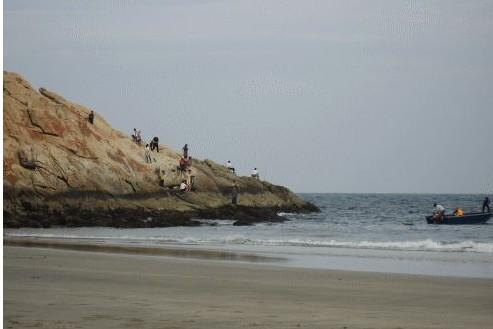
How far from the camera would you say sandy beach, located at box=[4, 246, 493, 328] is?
7.99 metres

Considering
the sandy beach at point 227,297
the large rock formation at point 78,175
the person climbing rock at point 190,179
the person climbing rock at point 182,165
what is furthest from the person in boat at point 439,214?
the sandy beach at point 227,297

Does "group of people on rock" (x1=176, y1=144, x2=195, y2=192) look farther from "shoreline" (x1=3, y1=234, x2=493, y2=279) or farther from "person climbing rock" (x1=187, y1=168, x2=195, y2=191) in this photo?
"shoreline" (x1=3, y1=234, x2=493, y2=279)

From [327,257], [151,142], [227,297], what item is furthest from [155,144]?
[227,297]

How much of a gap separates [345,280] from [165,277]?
266 cm

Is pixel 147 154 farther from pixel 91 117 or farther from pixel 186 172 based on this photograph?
pixel 91 117

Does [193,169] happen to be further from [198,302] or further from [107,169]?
[198,302]

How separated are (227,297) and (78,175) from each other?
27.5 meters

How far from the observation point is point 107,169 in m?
38.0

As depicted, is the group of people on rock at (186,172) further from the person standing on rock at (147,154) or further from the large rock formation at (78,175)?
the person standing on rock at (147,154)

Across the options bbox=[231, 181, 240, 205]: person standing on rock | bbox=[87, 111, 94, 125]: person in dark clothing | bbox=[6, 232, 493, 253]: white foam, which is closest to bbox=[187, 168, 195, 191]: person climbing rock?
bbox=[231, 181, 240, 205]: person standing on rock

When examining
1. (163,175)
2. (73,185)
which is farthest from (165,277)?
(163,175)

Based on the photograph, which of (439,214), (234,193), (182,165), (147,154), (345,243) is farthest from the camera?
(234,193)

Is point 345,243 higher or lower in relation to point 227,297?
higher

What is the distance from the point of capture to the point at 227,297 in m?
10.1
